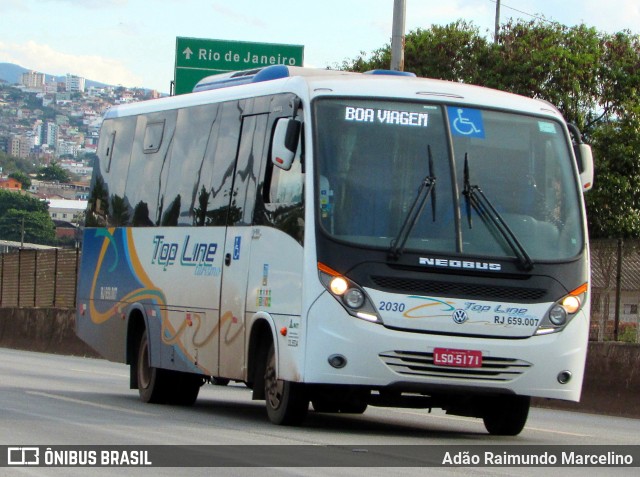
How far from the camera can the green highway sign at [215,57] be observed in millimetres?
30875

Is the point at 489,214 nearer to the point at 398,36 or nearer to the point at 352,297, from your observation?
the point at 352,297

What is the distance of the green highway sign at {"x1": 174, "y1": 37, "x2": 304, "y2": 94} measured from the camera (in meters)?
30.9

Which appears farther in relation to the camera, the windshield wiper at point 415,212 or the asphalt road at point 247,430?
the windshield wiper at point 415,212

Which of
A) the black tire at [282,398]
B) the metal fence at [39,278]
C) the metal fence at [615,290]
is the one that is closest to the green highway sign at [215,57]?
the metal fence at [39,278]

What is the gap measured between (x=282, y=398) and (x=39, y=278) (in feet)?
90.7

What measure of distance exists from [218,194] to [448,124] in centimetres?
298

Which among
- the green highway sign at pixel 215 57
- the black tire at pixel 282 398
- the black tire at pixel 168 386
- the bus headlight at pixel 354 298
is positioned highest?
the green highway sign at pixel 215 57

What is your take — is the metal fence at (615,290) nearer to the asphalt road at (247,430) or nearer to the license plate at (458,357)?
the asphalt road at (247,430)

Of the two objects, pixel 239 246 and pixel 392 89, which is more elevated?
pixel 392 89

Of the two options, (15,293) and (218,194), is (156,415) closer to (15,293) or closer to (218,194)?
(218,194)

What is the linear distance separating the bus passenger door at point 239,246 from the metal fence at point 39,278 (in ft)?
73.5

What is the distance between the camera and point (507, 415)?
14180 millimetres

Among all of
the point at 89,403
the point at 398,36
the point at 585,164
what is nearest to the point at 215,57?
the point at 398,36

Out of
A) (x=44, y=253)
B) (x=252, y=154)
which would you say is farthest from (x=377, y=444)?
(x=44, y=253)
